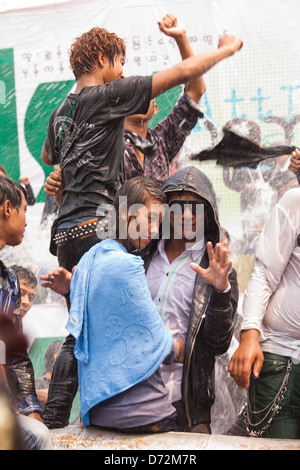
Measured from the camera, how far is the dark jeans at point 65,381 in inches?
95.1

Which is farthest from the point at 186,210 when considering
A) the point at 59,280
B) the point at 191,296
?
the point at 59,280

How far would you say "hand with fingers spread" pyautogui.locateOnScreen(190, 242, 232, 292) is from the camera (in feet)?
7.00

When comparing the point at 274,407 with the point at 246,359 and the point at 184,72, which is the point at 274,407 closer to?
the point at 246,359

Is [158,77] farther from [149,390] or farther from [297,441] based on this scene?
[297,441]

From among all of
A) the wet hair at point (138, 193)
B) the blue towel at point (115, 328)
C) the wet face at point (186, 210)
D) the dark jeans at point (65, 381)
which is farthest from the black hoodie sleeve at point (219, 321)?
the dark jeans at point (65, 381)

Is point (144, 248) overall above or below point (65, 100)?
below

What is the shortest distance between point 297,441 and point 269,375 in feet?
0.81

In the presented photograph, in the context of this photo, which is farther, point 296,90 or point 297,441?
point 296,90

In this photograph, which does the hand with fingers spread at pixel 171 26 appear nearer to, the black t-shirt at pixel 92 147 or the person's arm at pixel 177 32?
the person's arm at pixel 177 32

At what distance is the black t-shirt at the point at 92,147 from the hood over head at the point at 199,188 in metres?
0.22

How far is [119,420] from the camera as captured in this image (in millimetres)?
2152

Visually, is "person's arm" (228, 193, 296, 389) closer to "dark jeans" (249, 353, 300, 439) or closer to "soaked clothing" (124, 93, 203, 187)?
"dark jeans" (249, 353, 300, 439)

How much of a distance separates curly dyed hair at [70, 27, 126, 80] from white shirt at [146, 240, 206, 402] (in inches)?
32.1
